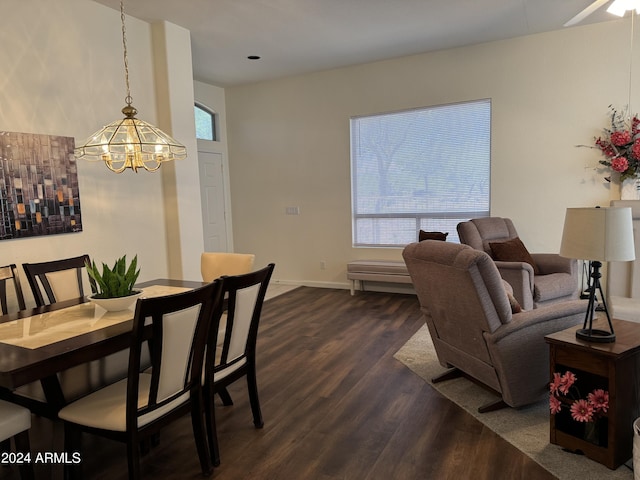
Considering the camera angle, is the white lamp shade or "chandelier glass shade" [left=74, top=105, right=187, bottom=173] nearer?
the white lamp shade

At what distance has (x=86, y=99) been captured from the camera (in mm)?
3896

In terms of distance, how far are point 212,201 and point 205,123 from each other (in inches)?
47.7

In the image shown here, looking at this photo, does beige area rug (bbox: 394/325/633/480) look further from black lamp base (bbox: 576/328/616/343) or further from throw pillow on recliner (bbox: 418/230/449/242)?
throw pillow on recliner (bbox: 418/230/449/242)

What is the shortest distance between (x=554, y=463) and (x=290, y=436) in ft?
4.46

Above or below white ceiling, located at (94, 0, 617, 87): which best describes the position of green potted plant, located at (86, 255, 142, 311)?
below

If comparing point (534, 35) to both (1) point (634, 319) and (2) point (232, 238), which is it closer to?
(1) point (634, 319)

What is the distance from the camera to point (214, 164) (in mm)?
6875

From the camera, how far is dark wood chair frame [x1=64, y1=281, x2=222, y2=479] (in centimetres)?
178

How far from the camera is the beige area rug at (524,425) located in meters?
2.08

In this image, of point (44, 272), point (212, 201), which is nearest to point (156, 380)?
point (44, 272)

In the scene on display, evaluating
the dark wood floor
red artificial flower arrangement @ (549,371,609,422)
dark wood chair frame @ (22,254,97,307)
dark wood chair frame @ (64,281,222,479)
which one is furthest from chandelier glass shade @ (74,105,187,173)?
red artificial flower arrangement @ (549,371,609,422)

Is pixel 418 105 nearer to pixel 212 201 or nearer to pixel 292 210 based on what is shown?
pixel 292 210

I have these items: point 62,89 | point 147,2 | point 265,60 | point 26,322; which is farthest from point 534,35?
point 26,322

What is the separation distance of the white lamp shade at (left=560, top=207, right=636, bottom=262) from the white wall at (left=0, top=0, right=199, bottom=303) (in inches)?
149
